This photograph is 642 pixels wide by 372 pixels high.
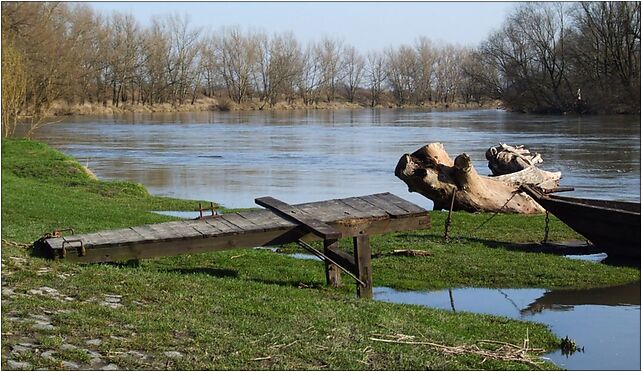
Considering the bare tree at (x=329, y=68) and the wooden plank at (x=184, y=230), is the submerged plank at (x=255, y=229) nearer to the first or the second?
the wooden plank at (x=184, y=230)

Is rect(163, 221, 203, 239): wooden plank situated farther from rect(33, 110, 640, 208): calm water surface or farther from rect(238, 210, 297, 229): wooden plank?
rect(33, 110, 640, 208): calm water surface

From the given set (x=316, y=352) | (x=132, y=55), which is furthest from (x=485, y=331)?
(x=132, y=55)

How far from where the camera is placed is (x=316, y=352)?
6.44m

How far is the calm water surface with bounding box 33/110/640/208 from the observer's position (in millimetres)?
25891

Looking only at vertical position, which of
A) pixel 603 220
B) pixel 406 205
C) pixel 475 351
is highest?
pixel 406 205

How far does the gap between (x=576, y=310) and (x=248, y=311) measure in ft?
14.2

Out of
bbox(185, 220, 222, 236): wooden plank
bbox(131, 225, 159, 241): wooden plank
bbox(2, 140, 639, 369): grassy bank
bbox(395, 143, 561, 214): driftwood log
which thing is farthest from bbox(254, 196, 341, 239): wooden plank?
bbox(395, 143, 561, 214): driftwood log

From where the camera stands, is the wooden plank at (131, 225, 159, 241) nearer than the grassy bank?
No

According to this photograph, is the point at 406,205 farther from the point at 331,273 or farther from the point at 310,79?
the point at 310,79

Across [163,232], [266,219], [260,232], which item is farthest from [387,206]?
[163,232]

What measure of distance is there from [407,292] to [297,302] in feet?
8.84

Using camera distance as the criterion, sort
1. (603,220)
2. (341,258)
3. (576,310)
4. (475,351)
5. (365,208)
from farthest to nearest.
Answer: (603,220), (365,208), (341,258), (576,310), (475,351)

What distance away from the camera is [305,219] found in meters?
10.2

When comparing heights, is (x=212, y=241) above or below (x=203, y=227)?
below
